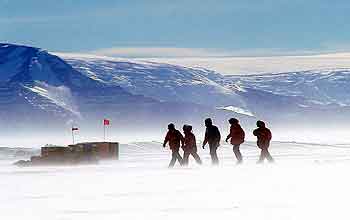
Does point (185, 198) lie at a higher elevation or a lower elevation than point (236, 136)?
lower

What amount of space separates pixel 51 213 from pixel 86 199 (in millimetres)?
2144

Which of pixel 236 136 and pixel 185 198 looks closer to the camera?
pixel 185 198

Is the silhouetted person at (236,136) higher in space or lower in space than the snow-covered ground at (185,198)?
higher

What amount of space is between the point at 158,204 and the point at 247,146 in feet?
165

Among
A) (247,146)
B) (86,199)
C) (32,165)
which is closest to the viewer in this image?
(86,199)

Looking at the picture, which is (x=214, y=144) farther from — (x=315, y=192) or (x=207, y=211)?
(x=207, y=211)

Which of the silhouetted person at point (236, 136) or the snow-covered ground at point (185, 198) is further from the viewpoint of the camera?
the silhouetted person at point (236, 136)

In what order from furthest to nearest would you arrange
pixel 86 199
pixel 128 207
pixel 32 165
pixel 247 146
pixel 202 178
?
1. pixel 247 146
2. pixel 32 165
3. pixel 202 178
4. pixel 86 199
5. pixel 128 207

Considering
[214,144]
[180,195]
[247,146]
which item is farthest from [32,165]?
[247,146]

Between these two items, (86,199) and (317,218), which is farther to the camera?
(86,199)

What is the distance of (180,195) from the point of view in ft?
43.8

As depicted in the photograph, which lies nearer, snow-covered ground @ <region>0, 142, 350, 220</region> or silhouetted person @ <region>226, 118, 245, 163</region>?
snow-covered ground @ <region>0, 142, 350, 220</region>

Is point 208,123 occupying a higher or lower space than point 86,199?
higher

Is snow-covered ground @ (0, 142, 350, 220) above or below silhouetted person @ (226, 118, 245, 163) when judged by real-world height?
below
